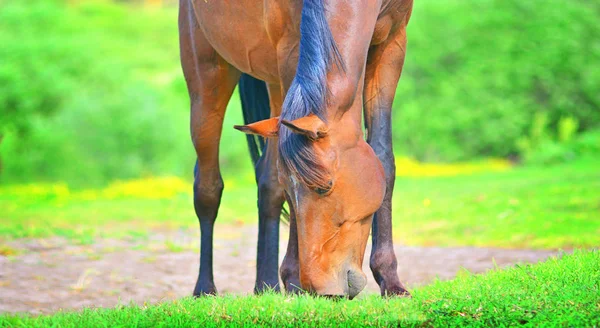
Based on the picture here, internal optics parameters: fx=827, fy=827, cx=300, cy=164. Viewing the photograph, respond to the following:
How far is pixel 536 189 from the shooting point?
1216 centimetres

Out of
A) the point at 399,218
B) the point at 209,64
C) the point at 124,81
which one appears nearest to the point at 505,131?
the point at 399,218

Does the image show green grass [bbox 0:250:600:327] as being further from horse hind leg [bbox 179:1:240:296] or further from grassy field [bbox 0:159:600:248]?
grassy field [bbox 0:159:600:248]

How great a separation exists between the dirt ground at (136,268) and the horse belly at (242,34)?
1.69 meters

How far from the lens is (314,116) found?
3.91 meters

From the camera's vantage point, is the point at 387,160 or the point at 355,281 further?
the point at 387,160

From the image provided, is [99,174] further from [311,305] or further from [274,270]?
[311,305]

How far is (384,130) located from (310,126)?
1.35 m

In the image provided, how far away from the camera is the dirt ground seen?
6203 millimetres

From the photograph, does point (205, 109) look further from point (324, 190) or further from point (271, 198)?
point (324, 190)

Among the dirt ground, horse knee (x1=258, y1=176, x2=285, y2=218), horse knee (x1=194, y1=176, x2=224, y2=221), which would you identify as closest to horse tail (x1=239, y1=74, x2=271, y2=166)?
horse knee (x1=194, y1=176, x2=224, y2=221)

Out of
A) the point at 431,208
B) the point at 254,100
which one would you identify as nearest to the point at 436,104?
the point at 431,208

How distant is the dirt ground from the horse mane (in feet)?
6.32

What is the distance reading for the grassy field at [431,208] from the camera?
30.6 feet

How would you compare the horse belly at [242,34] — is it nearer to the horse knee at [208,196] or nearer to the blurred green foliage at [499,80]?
the horse knee at [208,196]
